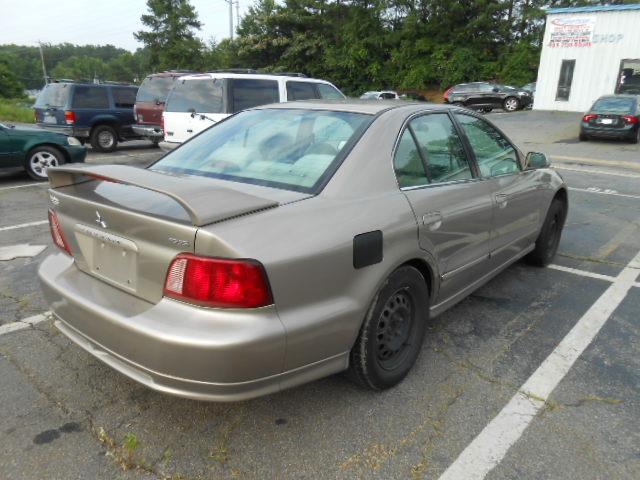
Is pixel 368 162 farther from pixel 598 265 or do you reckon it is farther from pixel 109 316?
pixel 598 265

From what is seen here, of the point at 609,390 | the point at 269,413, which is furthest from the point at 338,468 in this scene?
the point at 609,390

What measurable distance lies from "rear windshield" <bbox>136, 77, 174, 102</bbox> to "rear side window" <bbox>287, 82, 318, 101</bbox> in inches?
164

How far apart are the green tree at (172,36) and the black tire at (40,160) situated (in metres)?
38.6

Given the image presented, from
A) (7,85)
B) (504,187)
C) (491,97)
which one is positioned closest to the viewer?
(504,187)

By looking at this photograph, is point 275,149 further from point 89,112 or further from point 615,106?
point 615,106

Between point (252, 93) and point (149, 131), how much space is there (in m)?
4.34

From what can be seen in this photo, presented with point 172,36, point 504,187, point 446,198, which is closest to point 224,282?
point 446,198

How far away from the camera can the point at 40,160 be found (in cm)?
877

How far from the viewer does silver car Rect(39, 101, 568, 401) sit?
2020mm

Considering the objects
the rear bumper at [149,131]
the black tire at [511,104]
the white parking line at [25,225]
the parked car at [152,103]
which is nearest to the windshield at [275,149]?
the white parking line at [25,225]

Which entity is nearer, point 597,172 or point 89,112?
point 597,172

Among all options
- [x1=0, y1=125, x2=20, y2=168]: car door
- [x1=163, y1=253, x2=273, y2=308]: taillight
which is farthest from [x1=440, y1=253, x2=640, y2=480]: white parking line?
[x1=0, y1=125, x2=20, y2=168]: car door

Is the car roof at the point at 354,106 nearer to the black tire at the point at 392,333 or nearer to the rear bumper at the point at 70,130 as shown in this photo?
the black tire at the point at 392,333

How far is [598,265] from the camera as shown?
5.03 m
